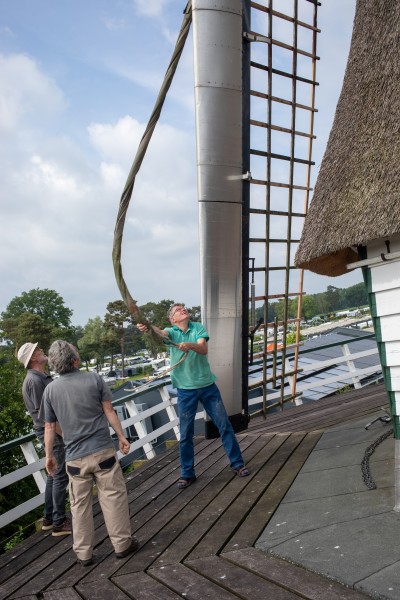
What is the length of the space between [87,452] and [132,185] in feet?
6.21

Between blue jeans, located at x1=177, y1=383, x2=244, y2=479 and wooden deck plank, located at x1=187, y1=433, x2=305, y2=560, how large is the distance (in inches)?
10.6

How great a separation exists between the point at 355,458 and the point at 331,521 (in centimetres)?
131

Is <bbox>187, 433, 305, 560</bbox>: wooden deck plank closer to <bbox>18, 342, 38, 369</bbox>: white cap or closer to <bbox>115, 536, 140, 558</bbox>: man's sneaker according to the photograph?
<bbox>115, 536, 140, 558</bbox>: man's sneaker

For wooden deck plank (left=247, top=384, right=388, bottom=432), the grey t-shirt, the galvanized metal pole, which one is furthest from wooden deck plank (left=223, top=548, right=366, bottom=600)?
wooden deck plank (left=247, top=384, right=388, bottom=432)

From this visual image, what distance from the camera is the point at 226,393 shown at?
5.81 m

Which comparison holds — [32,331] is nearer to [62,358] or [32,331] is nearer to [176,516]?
[176,516]

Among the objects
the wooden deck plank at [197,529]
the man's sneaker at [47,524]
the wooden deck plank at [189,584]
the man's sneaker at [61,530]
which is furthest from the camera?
the man's sneaker at [47,524]

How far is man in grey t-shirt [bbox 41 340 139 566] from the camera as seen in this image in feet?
11.3

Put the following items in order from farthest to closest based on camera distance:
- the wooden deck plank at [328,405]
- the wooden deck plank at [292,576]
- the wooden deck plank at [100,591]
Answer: the wooden deck plank at [328,405] → the wooden deck plank at [100,591] → the wooden deck plank at [292,576]

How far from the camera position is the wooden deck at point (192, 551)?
281cm

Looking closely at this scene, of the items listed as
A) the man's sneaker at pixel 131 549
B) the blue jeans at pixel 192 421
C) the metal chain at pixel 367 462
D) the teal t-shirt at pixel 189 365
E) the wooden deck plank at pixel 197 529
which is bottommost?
the man's sneaker at pixel 131 549

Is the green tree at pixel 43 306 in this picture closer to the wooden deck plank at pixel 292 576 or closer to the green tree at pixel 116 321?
the green tree at pixel 116 321

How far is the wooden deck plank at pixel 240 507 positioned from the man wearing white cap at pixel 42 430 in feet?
4.23

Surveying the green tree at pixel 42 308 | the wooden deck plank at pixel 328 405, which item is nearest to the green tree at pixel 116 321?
the green tree at pixel 42 308
